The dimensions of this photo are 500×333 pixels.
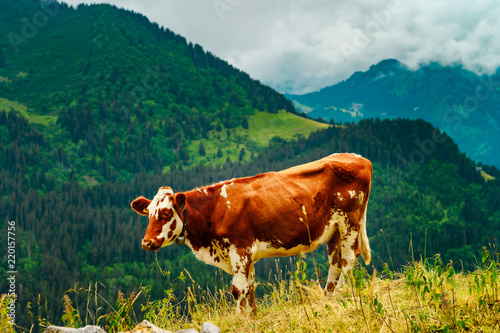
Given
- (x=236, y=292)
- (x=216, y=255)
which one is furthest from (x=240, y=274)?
(x=216, y=255)

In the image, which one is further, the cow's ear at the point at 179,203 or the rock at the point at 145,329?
the cow's ear at the point at 179,203

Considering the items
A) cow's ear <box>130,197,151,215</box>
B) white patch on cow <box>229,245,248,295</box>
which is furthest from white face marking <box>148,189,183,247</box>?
white patch on cow <box>229,245,248,295</box>

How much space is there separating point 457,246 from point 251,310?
190616 millimetres

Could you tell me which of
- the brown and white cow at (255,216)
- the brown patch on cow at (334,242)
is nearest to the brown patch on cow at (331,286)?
A: the brown and white cow at (255,216)

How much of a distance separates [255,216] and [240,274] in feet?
3.01

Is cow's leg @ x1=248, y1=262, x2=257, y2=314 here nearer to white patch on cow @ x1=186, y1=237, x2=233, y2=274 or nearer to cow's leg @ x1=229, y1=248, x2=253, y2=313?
cow's leg @ x1=229, y1=248, x2=253, y2=313

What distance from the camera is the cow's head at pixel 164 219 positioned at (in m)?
6.01

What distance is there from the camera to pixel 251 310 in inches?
235

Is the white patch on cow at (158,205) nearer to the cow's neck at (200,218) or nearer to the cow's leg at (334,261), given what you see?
the cow's neck at (200,218)

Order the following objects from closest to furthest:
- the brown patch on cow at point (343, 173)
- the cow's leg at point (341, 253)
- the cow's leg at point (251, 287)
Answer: the cow's leg at point (251, 287), the brown patch on cow at point (343, 173), the cow's leg at point (341, 253)

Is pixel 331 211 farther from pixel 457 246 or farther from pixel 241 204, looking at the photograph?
pixel 457 246

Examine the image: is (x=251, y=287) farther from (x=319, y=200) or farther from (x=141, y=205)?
(x=141, y=205)

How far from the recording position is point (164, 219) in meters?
6.10

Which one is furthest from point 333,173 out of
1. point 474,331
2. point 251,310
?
point 474,331
